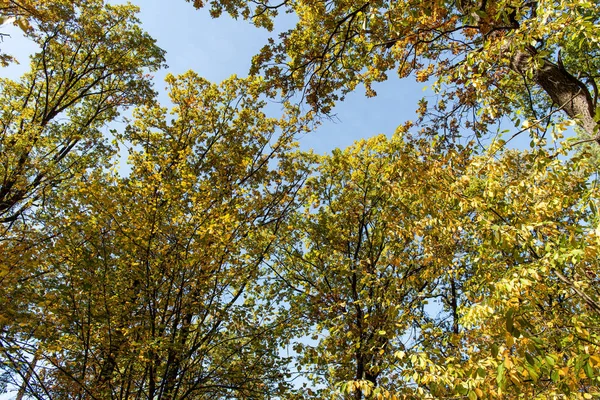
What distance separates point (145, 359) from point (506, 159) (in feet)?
18.0

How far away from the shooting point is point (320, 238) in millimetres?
10625

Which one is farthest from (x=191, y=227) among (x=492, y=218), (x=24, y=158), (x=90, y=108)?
(x=90, y=108)

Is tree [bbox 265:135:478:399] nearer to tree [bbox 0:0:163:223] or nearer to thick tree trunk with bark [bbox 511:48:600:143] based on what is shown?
thick tree trunk with bark [bbox 511:48:600:143]

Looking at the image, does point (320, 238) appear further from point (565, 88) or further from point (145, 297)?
point (565, 88)

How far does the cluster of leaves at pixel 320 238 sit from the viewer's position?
10.8 ft

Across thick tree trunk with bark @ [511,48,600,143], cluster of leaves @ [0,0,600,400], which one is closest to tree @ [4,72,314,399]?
cluster of leaves @ [0,0,600,400]

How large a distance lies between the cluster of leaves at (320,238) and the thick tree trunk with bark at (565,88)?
0.10ft

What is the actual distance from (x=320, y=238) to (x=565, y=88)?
295 inches

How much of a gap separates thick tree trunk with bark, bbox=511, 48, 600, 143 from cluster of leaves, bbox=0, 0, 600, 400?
3cm

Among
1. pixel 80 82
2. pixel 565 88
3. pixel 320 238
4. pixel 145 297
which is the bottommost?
pixel 145 297

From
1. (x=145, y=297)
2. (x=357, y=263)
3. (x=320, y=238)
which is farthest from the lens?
(x=320, y=238)

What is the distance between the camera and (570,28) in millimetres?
3068

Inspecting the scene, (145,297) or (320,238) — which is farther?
(320,238)

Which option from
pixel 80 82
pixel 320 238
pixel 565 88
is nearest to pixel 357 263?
pixel 320 238
